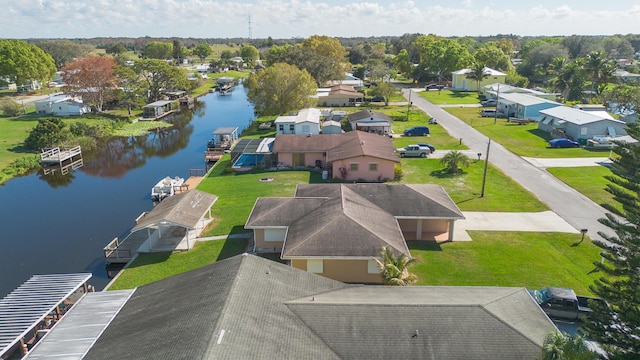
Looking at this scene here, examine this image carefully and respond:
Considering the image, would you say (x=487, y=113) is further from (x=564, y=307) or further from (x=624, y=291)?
(x=624, y=291)

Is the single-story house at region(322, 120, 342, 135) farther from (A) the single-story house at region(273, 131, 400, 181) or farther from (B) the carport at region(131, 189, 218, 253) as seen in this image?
(B) the carport at region(131, 189, 218, 253)

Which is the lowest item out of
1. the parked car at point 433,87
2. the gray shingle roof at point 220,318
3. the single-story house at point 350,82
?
the gray shingle roof at point 220,318

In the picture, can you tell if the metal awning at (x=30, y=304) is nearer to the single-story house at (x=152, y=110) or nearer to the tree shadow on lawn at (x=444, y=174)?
the tree shadow on lawn at (x=444, y=174)

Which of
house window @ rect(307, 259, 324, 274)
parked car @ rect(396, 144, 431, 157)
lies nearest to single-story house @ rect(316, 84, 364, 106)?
parked car @ rect(396, 144, 431, 157)

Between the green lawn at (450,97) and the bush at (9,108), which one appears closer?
the bush at (9,108)

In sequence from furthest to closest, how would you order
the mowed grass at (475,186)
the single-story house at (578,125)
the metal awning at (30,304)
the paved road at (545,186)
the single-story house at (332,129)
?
the single-story house at (332,129) → the single-story house at (578,125) → the mowed grass at (475,186) → the paved road at (545,186) → the metal awning at (30,304)

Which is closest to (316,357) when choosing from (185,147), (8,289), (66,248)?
(8,289)

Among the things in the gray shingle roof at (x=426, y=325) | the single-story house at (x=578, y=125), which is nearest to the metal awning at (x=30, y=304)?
the gray shingle roof at (x=426, y=325)

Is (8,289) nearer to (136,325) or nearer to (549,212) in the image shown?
(136,325)
